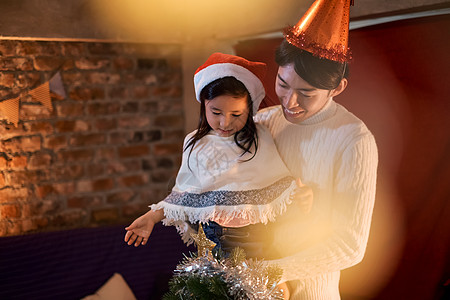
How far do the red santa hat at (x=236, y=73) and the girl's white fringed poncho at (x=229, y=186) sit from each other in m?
0.11

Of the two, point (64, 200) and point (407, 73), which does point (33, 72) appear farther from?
point (407, 73)

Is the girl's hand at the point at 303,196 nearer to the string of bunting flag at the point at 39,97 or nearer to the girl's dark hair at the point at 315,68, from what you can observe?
the girl's dark hair at the point at 315,68

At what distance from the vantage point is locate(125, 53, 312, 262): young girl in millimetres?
937

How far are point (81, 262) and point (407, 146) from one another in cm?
148

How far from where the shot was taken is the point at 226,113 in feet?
3.14

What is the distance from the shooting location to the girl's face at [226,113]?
950mm

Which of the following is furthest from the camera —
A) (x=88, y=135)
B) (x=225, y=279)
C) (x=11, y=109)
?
(x=88, y=135)

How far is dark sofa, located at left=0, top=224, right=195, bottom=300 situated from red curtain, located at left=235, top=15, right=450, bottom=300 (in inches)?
38.8

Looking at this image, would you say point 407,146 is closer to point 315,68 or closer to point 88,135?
point 315,68

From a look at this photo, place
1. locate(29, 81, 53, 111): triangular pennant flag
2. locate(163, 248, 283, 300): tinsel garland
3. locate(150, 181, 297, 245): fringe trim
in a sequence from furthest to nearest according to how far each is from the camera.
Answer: locate(29, 81, 53, 111): triangular pennant flag → locate(150, 181, 297, 245): fringe trim → locate(163, 248, 283, 300): tinsel garland

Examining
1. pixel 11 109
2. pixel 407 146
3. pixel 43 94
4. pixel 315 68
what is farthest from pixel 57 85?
pixel 407 146

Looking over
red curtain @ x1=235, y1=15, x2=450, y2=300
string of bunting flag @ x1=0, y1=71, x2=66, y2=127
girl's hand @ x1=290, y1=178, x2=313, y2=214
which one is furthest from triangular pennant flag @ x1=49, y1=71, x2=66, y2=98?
girl's hand @ x1=290, y1=178, x2=313, y2=214

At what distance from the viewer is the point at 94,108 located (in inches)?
80.4

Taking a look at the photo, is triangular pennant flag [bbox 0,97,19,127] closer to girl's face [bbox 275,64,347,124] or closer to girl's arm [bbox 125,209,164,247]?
girl's arm [bbox 125,209,164,247]
